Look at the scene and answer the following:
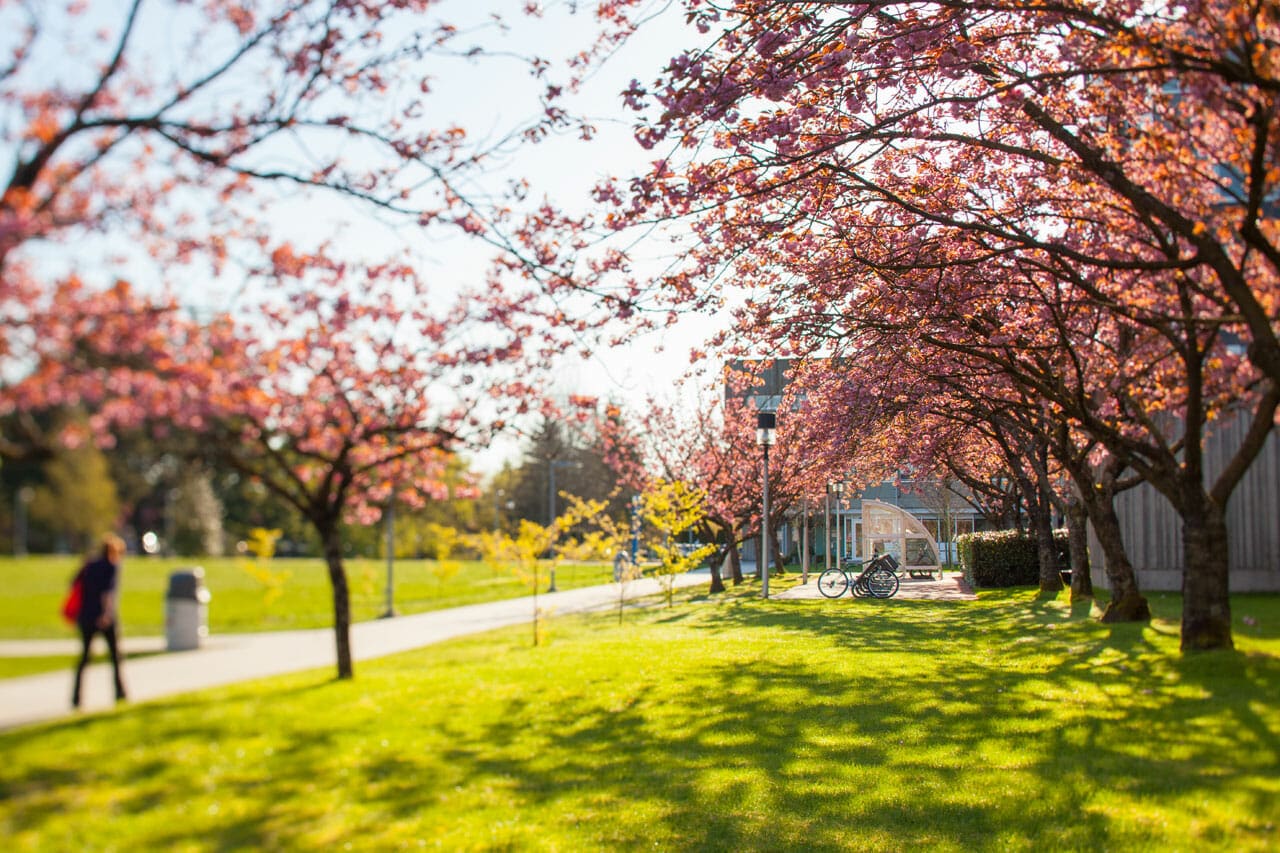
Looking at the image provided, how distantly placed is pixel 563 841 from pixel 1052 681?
5.02 m

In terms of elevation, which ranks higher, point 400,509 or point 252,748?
point 400,509

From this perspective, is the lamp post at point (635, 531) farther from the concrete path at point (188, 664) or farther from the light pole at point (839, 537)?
the concrete path at point (188, 664)

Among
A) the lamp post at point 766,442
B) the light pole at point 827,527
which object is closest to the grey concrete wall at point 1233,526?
the light pole at point 827,527

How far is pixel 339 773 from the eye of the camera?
2.00m

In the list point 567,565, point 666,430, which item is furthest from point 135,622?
point 666,430

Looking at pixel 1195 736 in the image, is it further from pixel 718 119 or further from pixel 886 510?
pixel 886 510

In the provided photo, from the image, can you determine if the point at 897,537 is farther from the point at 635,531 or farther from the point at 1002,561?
the point at 635,531

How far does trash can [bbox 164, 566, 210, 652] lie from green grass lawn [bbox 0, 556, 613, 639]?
12 mm

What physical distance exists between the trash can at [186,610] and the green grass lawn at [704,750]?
143 mm

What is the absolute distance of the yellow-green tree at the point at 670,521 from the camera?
11984mm

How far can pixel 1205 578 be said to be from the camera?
8.02m

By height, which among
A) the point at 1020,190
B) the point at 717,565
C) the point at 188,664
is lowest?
the point at 717,565

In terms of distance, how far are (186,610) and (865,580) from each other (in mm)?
11260

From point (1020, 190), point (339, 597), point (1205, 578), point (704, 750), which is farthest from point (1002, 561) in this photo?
point (339, 597)
